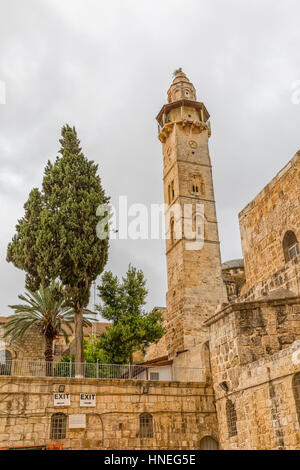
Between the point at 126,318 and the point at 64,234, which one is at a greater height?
the point at 64,234

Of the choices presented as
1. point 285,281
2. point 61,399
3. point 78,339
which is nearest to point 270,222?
point 285,281

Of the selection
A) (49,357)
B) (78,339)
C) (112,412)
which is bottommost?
(112,412)

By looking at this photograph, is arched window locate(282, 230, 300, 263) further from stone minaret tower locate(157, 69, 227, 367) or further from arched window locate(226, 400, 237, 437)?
stone minaret tower locate(157, 69, 227, 367)

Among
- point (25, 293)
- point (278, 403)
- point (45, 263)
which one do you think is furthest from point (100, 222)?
point (278, 403)

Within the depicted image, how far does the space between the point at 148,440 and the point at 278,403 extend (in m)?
5.29

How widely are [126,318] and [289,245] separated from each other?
813 cm

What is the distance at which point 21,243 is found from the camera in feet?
58.1

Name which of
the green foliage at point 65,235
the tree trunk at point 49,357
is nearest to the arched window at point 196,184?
the green foliage at point 65,235

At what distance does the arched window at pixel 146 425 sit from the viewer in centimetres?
1353

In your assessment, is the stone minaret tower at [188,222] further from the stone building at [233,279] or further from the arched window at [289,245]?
the arched window at [289,245]

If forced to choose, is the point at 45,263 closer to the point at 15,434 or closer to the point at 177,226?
the point at 15,434

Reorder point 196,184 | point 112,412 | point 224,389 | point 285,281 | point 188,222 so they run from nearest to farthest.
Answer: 1. point 224,389
2. point 112,412
3. point 285,281
4. point 188,222
5. point 196,184

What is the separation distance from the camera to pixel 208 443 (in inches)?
555

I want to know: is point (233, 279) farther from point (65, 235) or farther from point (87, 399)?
point (87, 399)
